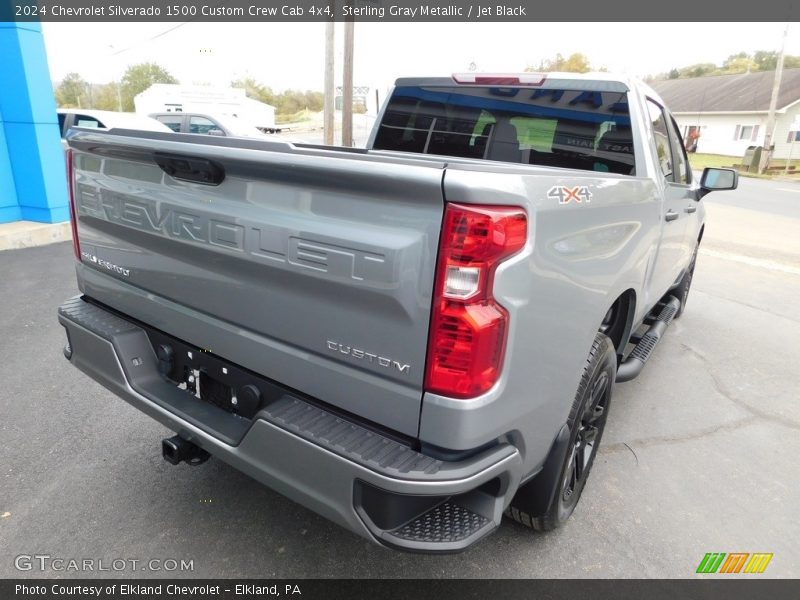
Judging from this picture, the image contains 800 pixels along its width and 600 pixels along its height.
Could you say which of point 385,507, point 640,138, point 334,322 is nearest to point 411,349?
point 334,322

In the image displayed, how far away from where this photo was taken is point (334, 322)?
1699mm

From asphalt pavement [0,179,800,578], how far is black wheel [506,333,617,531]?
182 millimetres

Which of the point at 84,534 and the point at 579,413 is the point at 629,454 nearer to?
the point at 579,413

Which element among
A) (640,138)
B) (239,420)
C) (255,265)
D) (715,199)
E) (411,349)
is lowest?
(715,199)

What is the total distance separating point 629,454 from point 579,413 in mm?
1310

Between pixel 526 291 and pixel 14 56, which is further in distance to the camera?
pixel 14 56

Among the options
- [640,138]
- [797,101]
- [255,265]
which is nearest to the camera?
[255,265]

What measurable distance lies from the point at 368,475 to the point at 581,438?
1.40 metres

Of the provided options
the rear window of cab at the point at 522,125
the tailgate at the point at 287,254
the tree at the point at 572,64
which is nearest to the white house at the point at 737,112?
the tree at the point at 572,64

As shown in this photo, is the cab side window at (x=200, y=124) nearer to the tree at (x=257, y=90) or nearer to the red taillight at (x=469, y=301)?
the red taillight at (x=469, y=301)

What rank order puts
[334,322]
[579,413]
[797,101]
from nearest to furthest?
[334,322] < [579,413] < [797,101]

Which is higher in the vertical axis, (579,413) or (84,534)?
(579,413)

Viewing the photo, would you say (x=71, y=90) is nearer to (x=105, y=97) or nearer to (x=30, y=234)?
(x=105, y=97)

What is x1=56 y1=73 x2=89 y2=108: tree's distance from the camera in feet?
237
